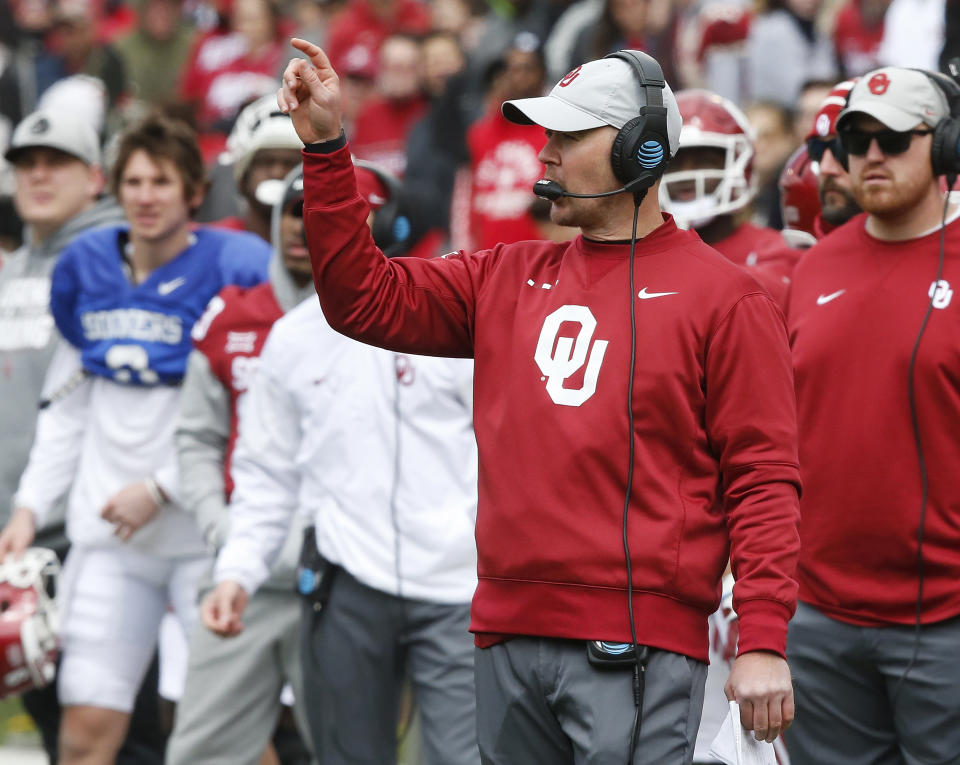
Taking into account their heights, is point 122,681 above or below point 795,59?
below

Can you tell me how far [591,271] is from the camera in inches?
145

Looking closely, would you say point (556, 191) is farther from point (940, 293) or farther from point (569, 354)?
point (940, 293)

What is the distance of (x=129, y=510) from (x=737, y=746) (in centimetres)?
294

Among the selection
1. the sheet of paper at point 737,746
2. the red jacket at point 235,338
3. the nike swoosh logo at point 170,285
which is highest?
the nike swoosh logo at point 170,285

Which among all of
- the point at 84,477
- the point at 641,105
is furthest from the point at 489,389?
the point at 84,477

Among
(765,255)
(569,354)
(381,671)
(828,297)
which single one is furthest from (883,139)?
(381,671)

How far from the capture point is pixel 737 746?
3.39 m

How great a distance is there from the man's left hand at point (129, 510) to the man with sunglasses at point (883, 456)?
2.32m

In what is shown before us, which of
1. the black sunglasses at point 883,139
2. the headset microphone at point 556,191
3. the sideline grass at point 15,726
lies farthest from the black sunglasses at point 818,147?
the sideline grass at point 15,726

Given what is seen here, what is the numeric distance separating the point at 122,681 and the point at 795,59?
21.9ft

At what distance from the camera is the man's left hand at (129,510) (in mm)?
5750

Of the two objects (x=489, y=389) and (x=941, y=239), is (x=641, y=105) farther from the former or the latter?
(x=941, y=239)

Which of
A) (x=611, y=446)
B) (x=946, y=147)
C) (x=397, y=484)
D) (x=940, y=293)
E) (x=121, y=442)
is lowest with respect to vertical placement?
(x=121, y=442)

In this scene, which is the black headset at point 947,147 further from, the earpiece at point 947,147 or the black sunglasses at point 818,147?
the black sunglasses at point 818,147
